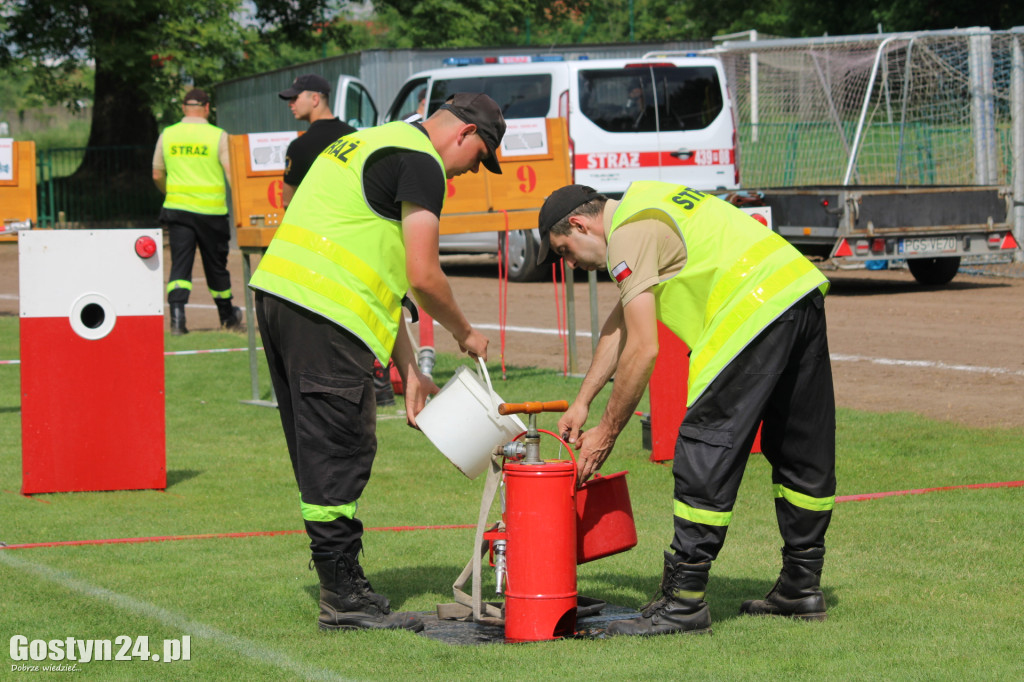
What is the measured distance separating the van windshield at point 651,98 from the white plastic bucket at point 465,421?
11.9 metres

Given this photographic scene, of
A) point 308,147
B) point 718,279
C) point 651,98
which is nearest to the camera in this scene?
point 718,279

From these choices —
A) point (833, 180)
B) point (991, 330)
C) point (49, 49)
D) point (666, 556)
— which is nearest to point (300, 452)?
point (666, 556)

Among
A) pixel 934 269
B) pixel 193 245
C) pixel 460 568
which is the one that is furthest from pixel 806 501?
pixel 934 269

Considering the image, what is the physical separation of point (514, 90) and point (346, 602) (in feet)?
41.7

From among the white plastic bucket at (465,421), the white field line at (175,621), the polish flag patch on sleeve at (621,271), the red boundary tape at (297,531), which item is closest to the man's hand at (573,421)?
the white plastic bucket at (465,421)

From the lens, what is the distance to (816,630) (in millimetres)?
4676

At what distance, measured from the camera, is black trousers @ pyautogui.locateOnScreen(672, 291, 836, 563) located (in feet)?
15.0

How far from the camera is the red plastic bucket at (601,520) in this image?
4777 mm

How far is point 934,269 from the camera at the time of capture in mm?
16594

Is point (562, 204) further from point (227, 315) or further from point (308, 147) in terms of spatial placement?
point (227, 315)

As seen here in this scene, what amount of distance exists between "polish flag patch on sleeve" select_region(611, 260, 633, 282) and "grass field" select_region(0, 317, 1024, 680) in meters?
1.23

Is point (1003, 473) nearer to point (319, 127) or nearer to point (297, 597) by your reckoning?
point (297, 597)

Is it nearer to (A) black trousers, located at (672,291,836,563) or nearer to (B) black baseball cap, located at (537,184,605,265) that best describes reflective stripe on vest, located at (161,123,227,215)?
(B) black baseball cap, located at (537,184,605,265)

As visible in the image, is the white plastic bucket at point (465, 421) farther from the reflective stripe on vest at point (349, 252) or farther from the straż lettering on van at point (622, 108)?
the straż lettering on van at point (622, 108)
